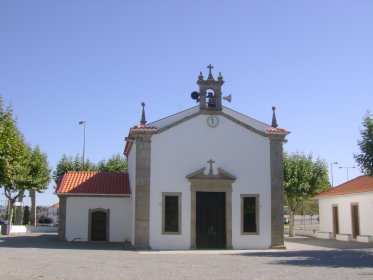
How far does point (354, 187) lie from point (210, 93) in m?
13.4

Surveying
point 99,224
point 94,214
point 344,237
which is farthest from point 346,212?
point 94,214

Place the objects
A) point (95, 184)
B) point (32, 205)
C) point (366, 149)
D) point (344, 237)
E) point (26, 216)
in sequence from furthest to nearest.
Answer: point (26, 216)
point (32, 205)
point (344, 237)
point (95, 184)
point (366, 149)

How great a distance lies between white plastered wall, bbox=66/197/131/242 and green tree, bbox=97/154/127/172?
59.2 feet

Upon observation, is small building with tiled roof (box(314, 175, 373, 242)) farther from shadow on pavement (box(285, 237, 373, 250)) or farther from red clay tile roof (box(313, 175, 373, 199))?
shadow on pavement (box(285, 237, 373, 250))

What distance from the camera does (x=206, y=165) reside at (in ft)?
81.0

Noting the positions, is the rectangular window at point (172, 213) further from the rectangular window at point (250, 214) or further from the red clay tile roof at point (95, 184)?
the red clay tile roof at point (95, 184)

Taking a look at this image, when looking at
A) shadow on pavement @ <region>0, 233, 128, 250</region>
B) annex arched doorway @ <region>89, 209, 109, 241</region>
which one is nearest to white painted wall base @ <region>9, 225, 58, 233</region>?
shadow on pavement @ <region>0, 233, 128, 250</region>

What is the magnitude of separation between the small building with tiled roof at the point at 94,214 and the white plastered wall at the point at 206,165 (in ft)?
17.2

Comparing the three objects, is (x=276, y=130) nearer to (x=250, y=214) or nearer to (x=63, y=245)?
(x=250, y=214)

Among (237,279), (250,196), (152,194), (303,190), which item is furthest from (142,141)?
(303,190)

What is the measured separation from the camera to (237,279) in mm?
12664

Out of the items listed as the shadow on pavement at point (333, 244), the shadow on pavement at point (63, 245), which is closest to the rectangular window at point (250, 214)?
the shadow on pavement at point (333, 244)

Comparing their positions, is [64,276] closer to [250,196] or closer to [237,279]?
[237,279]

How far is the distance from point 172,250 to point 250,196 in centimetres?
475
